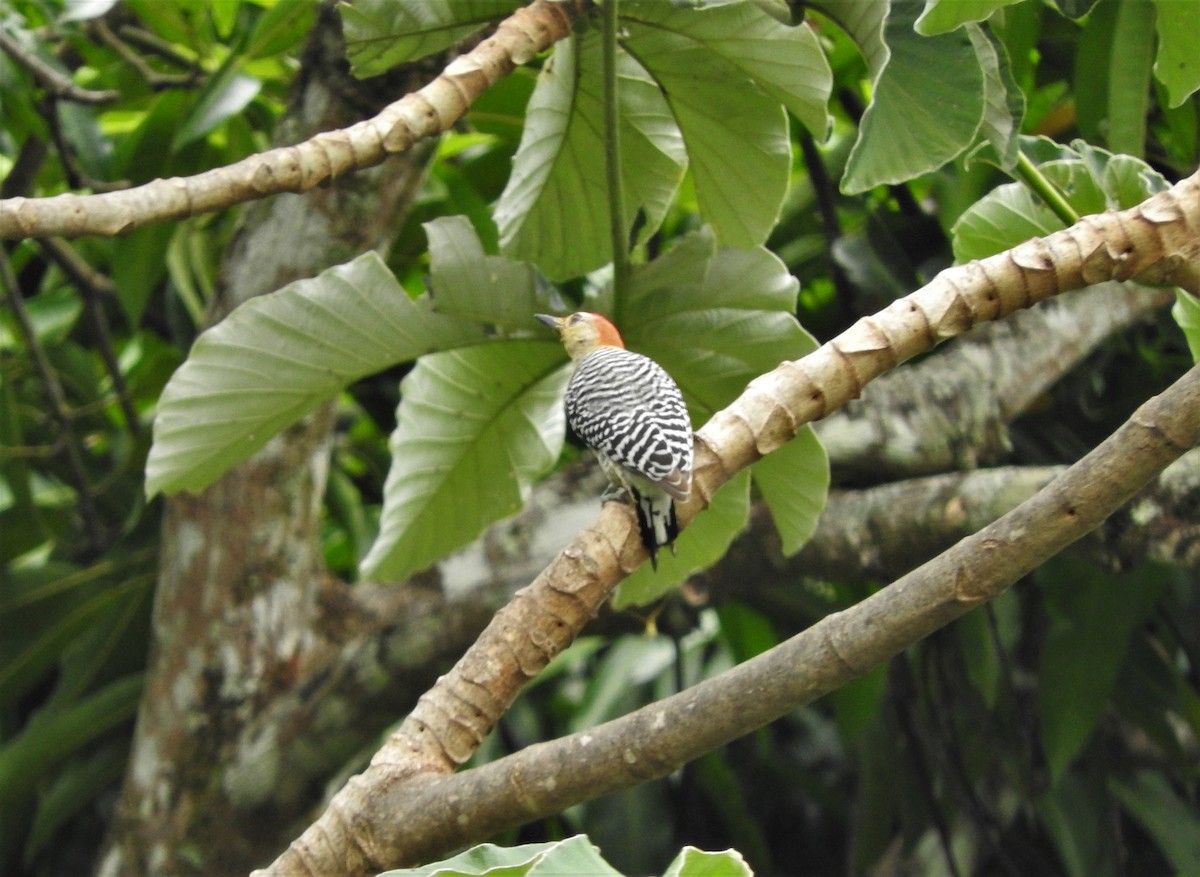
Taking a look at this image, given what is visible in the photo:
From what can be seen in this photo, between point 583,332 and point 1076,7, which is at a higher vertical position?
point 1076,7

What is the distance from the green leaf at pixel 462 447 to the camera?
2.02 meters

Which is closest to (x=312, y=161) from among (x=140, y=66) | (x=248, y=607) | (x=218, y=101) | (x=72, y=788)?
(x=218, y=101)

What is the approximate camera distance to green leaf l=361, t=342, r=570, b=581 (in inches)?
79.5

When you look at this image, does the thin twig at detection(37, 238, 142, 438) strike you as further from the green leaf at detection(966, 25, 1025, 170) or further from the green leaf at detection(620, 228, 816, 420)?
the green leaf at detection(966, 25, 1025, 170)

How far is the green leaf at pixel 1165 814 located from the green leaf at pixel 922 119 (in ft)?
6.09

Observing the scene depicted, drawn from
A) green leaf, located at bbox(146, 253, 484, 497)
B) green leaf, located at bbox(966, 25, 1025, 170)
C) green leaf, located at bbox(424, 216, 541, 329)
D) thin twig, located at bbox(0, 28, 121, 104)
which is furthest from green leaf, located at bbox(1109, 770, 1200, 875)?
thin twig, located at bbox(0, 28, 121, 104)

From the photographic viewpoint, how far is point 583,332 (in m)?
2.10

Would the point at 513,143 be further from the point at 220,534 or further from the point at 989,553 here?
the point at 989,553

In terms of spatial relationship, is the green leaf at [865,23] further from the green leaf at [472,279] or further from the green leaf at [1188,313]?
the green leaf at [472,279]

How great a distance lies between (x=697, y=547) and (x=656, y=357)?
0.33 meters

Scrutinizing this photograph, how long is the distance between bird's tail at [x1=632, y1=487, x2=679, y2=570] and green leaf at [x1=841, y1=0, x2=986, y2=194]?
438 mm

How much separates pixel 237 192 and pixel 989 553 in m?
0.88

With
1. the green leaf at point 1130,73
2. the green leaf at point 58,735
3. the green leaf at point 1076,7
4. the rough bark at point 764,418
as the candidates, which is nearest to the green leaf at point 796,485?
the rough bark at point 764,418

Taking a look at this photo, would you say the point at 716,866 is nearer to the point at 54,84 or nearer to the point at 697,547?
the point at 697,547
